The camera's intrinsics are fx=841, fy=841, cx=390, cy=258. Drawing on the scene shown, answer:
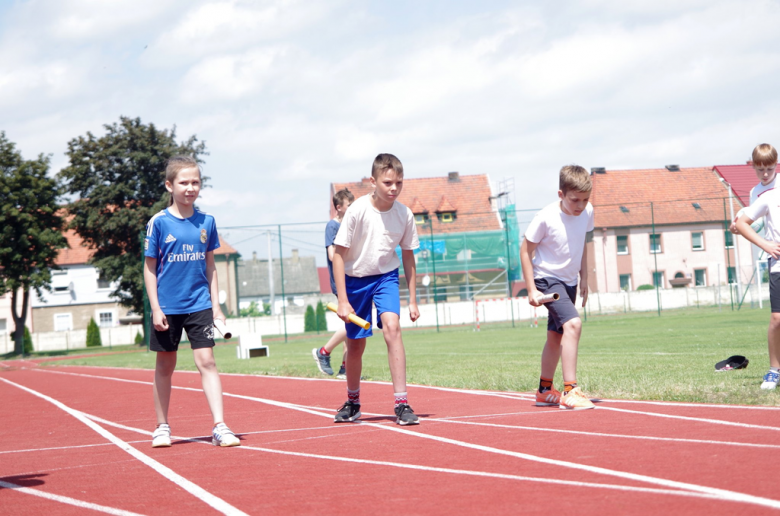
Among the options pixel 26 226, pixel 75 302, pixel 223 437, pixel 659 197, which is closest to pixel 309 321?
pixel 26 226

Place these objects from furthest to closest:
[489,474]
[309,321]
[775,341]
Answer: [309,321] → [775,341] → [489,474]

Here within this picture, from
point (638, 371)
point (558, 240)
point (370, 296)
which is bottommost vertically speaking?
point (638, 371)

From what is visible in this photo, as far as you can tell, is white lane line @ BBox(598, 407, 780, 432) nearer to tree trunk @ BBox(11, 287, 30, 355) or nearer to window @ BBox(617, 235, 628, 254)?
window @ BBox(617, 235, 628, 254)

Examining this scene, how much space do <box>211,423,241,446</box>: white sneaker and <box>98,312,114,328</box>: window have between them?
59935 millimetres

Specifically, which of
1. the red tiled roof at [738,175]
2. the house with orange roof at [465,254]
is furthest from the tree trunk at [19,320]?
the red tiled roof at [738,175]

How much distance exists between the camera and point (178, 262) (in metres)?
5.40

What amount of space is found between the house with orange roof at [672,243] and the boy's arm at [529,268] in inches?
999

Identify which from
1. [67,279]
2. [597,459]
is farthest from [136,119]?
[597,459]

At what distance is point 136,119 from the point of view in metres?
43.1

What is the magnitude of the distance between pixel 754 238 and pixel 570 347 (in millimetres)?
1649

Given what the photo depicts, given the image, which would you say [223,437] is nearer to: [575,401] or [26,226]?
[575,401]

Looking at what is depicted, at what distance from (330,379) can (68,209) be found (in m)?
35.4

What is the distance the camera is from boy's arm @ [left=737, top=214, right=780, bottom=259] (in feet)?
20.6

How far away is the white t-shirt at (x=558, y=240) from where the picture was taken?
6363 mm
